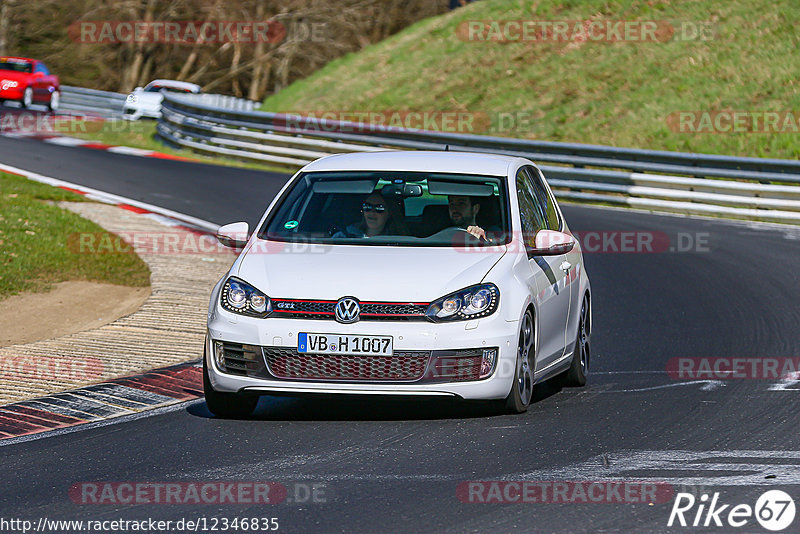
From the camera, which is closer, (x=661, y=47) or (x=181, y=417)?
(x=181, y=417)

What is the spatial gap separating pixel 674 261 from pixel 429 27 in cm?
2513

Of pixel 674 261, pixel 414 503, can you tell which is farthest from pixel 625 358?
pixel 674 261

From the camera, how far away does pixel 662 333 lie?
445 inches

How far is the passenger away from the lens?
329 inches

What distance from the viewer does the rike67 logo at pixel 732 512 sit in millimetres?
5539

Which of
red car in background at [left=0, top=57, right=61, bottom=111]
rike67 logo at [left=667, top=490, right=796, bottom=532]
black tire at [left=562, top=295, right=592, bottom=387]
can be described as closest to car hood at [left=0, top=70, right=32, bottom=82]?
red car in background at [left=0, top=57, right=61, bottom=111]

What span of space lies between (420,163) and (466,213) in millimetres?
541

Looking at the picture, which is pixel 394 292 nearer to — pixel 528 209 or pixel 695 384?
pixel 528 209

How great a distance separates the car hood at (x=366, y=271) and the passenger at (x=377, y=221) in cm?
26

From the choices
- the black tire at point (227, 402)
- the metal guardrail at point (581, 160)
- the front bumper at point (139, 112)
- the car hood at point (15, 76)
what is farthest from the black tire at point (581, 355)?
the car hood at point (15, 76)

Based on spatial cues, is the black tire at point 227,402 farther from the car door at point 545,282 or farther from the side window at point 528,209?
the side window at point 528,209

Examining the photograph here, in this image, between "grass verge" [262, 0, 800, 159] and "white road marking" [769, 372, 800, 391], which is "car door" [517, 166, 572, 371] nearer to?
"white road marking" [769, 372, 800, 391]

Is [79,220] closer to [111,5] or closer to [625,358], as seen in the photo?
[625,358]

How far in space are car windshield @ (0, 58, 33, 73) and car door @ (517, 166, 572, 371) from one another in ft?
109
